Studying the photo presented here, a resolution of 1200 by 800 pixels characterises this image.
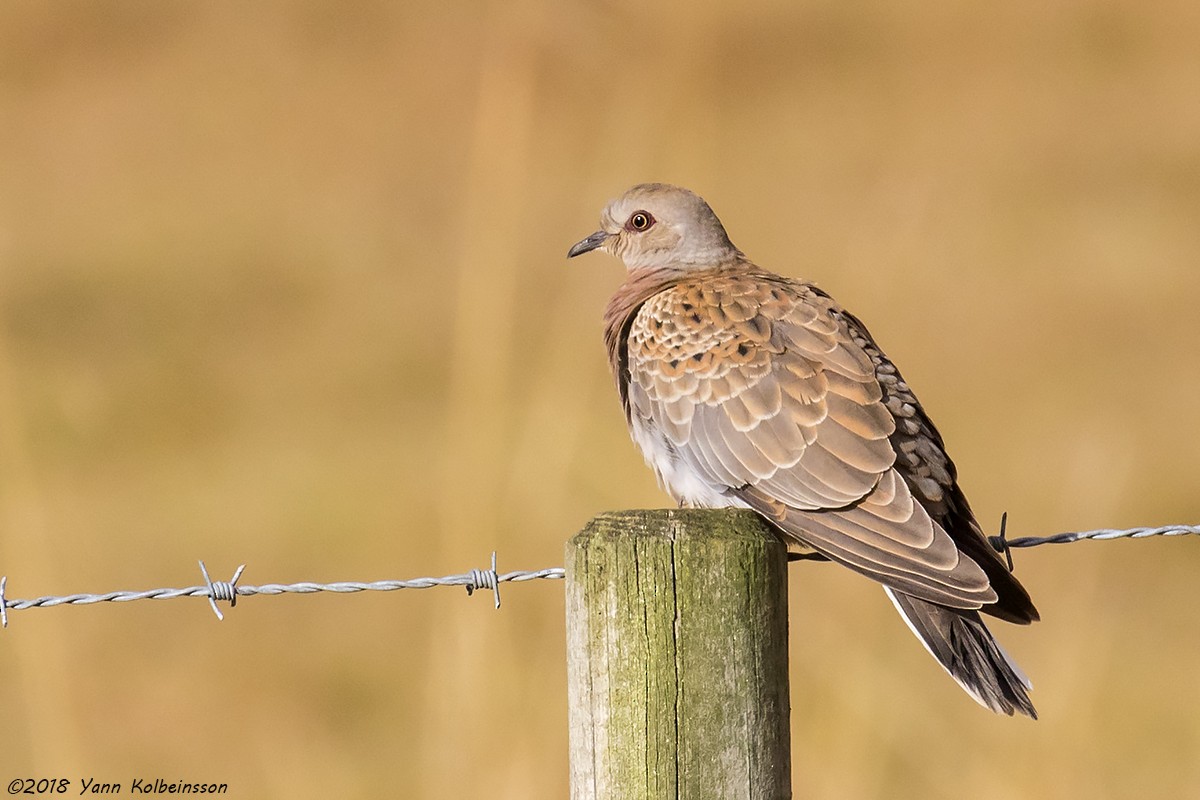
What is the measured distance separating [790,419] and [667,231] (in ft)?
4.97

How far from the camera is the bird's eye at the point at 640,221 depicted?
602cm

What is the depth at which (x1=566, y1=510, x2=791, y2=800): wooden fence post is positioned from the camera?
3033mm

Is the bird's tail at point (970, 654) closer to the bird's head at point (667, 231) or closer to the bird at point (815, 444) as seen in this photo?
the bird at point (815, 444)

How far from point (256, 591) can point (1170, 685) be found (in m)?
5.84

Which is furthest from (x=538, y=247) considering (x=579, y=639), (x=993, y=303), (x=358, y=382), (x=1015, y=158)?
(x=579, y=639)

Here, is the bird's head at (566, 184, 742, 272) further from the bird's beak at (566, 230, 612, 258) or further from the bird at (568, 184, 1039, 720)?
the bird at (568, 184, 1039, 720)

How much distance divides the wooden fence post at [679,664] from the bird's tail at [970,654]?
115cm

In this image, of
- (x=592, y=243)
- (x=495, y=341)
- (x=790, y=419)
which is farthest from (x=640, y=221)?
(x=790, y=419)

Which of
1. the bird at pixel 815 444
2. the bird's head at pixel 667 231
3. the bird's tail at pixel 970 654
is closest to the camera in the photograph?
the bird's tail at pixel 970 654

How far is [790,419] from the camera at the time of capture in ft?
15.2

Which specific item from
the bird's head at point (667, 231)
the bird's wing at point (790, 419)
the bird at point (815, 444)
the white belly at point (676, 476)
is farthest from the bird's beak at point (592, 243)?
the white belly at point (676, 476)

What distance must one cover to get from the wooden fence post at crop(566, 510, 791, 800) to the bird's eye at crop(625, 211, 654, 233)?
3.05 metres

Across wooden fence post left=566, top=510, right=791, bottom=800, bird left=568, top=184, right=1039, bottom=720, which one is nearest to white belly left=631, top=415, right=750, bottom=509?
bird left=568, top=184, right=1039, bottom=720

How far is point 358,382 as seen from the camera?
1315 centimetres
